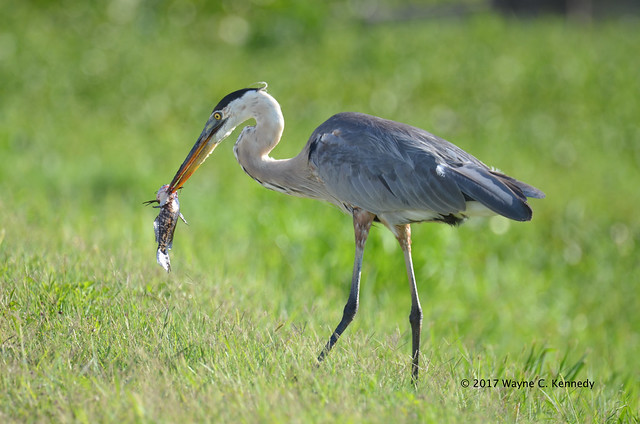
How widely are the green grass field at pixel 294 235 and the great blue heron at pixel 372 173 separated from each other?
69 centimetres

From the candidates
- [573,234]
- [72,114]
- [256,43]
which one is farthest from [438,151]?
[256,43]

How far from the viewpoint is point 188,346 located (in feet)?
11.7

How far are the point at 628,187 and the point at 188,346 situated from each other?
845 centimetres

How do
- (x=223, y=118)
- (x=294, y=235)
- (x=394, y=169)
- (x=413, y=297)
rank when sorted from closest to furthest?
(x=394, y=169) → (x=413, y=297) → (x=223, y=118) → (x=294, y=235)

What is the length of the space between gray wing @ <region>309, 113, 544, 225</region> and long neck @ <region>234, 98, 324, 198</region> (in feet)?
0.50

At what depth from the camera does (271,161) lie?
4895 mm

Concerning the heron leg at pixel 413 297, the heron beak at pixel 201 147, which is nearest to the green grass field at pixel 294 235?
the heron leg at pixel 413 297

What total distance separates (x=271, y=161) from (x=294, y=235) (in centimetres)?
207

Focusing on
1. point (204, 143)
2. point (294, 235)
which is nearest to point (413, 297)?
point (204, 143)

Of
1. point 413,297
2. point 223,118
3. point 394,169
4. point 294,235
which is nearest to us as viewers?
point 394,169

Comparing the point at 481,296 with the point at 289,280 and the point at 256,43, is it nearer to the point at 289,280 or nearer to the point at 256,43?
the point at 289,280

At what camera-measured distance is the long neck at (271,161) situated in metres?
4.80

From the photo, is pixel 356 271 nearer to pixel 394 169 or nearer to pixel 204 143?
pixel 394 169

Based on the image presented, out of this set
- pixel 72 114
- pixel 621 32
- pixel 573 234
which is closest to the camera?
pixel 573 234
